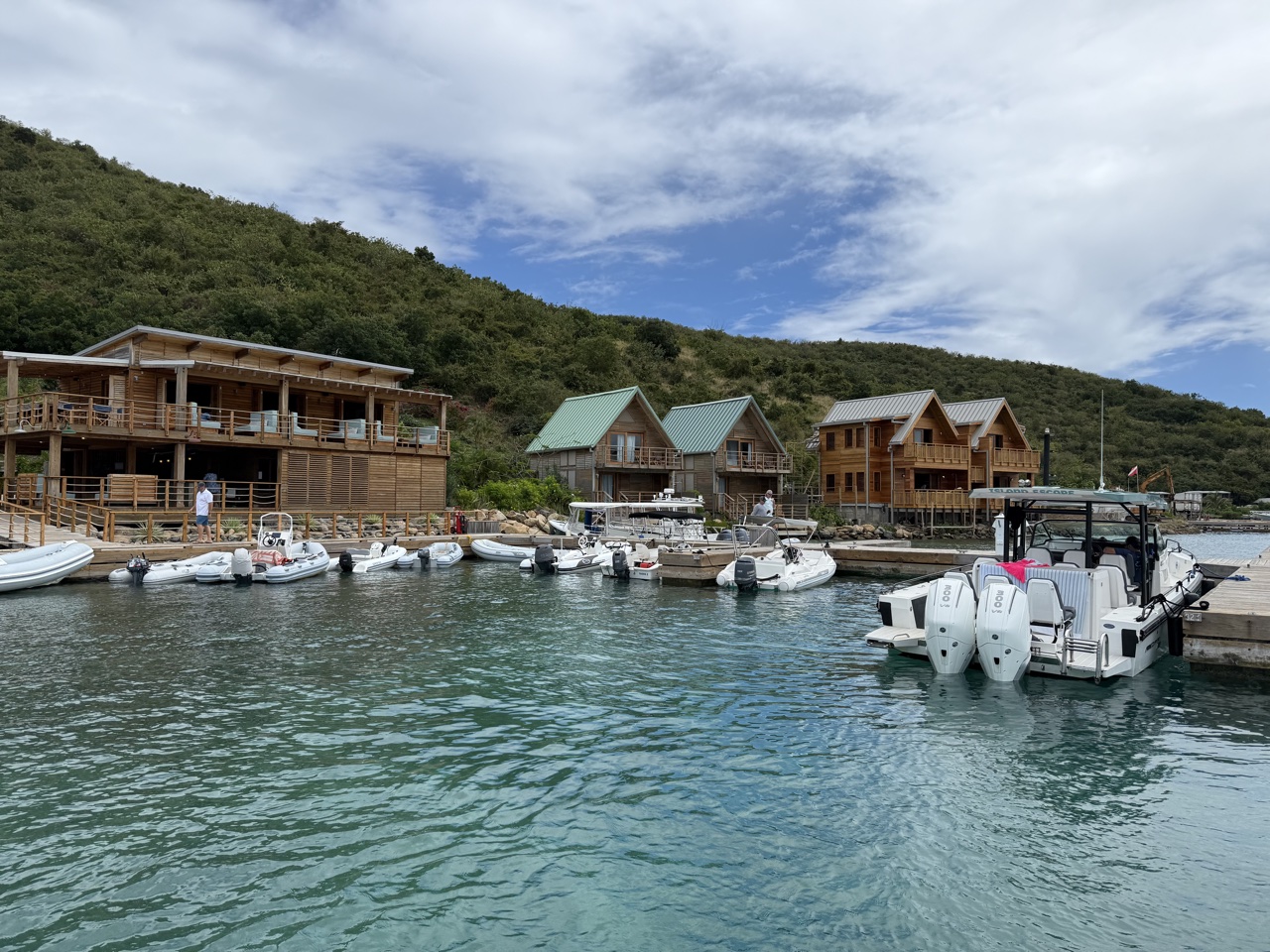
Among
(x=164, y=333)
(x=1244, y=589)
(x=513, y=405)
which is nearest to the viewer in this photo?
(x=1244, y=589)

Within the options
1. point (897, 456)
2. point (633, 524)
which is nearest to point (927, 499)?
point (897, 456)

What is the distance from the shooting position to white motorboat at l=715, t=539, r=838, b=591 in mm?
23203

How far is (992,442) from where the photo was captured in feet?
167

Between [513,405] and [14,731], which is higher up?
[513,405]

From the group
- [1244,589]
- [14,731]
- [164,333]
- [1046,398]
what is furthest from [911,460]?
[1046,398]

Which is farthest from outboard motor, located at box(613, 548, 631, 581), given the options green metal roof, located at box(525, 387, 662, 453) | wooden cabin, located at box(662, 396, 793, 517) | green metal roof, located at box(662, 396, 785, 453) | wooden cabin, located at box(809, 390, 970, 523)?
wooden cabin, located at box(809, 390, 970, 523)

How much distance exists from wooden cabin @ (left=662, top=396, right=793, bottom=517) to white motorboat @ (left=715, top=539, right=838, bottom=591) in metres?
20.1

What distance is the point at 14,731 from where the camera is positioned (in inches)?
364

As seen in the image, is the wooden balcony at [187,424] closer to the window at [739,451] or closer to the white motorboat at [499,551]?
the white motorboat at [499,551]

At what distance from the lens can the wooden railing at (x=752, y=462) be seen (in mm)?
46969

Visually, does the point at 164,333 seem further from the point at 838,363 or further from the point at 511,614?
the point at 838,363

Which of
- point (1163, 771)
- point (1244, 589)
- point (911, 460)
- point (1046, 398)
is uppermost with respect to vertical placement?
point (1046, 398)

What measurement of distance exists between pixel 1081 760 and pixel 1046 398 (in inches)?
3739

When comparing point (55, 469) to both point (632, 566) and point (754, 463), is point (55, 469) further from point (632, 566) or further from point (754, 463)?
point (754, 463)
